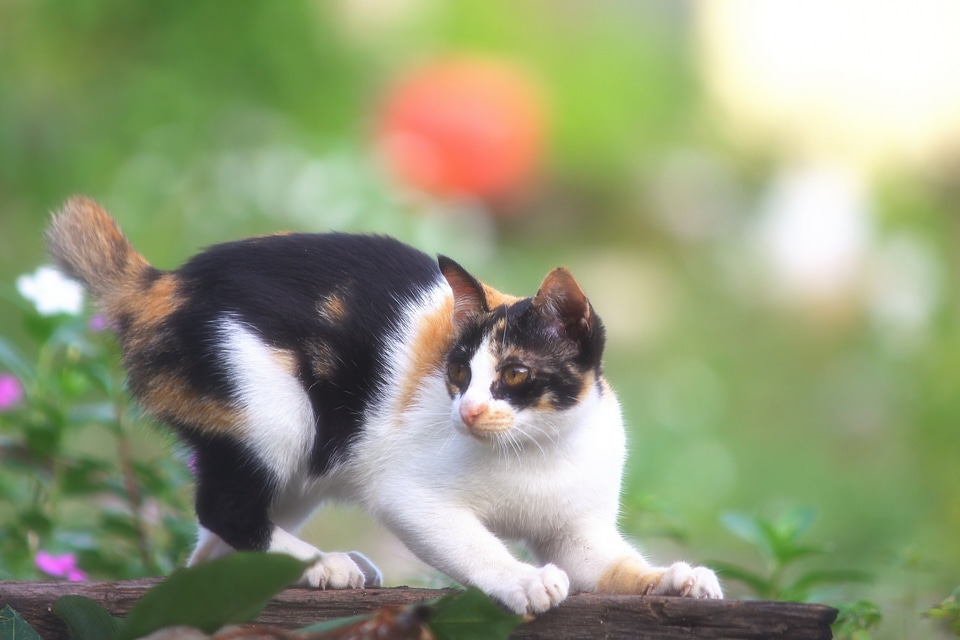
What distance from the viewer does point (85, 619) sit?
1.16m

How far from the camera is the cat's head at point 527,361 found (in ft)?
4.28

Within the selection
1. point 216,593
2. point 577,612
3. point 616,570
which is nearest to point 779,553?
point 616,570

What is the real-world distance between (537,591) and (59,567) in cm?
81

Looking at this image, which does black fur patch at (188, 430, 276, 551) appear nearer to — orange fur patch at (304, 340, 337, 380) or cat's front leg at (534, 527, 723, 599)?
orange fur patch at (304, 340, 337, 380)

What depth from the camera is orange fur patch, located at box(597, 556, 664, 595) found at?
128cm

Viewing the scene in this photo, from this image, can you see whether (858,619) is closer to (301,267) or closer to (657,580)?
(657,580)

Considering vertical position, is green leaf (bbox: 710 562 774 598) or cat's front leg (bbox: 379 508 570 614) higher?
green leaf (bbox: 710 562 774 598)

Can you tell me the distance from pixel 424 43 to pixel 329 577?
12.0 feet

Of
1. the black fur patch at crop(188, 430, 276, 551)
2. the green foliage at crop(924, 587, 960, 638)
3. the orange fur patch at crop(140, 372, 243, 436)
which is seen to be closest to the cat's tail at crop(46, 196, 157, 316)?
the orange fur patch at crop(140, 372, 243, 436)

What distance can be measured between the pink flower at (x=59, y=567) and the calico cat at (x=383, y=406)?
236 millimetres

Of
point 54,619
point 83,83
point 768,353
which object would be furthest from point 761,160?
point 54,619

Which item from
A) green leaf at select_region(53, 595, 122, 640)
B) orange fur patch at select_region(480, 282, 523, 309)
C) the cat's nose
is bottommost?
green leaf at select_region(53, 595, 122, 640)

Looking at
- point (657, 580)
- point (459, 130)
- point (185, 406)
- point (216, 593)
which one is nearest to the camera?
point (216, 593)

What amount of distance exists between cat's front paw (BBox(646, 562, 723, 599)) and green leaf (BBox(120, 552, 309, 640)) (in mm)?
465
